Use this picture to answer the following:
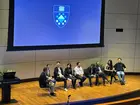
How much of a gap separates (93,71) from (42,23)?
2.41 meters

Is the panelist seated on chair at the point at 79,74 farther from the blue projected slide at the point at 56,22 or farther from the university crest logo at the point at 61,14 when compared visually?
the university crest logo at the point at 61,14

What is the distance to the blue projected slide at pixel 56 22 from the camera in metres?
10.1

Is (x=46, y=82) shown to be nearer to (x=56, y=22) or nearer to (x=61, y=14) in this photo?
(x=56, y=22)

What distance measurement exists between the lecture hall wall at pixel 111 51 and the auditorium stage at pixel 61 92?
2.46ft

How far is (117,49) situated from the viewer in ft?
39.8

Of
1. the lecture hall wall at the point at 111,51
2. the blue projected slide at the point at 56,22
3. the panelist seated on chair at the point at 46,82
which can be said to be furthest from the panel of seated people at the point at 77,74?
the blue projected slide at the point at 56,22

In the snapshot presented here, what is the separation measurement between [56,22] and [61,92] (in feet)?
8.62

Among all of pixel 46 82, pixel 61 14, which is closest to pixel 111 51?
pixel 61 14

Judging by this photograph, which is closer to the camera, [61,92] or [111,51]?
[61,92]

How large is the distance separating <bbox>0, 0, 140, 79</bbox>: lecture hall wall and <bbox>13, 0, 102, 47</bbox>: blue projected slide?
43cm

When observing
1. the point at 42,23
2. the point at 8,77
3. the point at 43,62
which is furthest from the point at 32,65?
the point at 8,77

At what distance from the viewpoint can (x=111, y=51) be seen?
12094mm

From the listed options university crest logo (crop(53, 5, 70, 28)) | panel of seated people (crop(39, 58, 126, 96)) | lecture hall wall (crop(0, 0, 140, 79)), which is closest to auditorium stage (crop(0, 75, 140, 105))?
panel of seated people (crop(39, 58, 126, 96))

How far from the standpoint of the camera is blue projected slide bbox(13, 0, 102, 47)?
10086 millimetres
